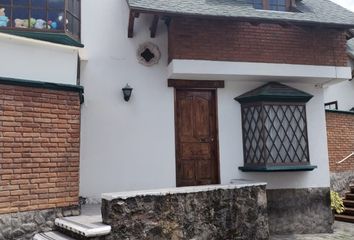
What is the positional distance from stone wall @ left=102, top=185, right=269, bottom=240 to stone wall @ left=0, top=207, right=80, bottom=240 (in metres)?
0.87

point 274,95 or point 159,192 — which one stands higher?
point 274,95

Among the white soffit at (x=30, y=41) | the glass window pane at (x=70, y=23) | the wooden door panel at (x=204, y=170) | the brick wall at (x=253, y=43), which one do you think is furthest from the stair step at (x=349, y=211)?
the glass window pane at (x=70, y=23)

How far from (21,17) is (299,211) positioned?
7065mm

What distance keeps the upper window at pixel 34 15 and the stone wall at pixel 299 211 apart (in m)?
5.68

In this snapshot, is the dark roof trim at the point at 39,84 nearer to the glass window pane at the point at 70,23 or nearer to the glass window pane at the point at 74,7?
the glass window pane at the point at 70,23

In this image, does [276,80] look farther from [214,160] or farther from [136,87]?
[136,87]

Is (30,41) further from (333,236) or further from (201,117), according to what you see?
(333,236)

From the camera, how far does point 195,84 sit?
7.82m

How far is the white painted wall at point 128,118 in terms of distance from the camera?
7172 mm

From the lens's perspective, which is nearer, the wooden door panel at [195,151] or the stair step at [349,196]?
the wooden door panel at [195,151]

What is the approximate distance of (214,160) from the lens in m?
7.93

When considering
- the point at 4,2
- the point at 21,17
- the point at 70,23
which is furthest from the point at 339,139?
the point at 4,2

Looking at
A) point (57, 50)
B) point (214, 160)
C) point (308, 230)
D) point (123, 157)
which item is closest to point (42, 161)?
point (57, 50)

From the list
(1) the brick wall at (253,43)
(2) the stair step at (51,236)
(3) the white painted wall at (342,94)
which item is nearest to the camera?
(2) the stair step at (51,236)
